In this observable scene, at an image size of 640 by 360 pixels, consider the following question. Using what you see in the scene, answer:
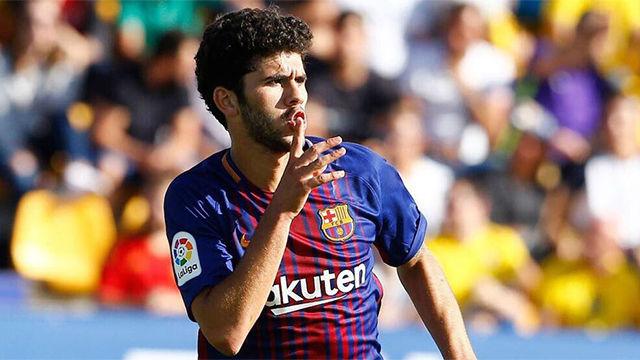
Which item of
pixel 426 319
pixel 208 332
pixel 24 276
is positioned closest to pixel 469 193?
pixel 24 276

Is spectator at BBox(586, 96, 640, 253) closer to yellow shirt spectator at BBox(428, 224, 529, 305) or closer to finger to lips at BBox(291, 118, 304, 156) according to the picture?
yellow shirt spectator at BBox(428, 224, 529, 305)

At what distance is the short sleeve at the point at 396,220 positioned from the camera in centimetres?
376

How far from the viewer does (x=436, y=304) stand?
379cm

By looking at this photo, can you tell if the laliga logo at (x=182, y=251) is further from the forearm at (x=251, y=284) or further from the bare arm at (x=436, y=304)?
the bare arm at (x=436, y=304)

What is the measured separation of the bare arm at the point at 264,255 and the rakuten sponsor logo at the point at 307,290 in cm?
20

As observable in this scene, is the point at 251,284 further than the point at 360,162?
No

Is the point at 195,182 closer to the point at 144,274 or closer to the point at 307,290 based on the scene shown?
the point at 307,290

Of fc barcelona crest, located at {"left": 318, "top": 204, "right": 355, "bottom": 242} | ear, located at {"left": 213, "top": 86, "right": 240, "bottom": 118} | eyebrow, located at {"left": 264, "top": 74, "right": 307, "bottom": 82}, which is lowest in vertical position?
fc barcelona crest, located at {"left": 318, "top": 204, "right": 355, "bottom": 242}

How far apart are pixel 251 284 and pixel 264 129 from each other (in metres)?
0.51

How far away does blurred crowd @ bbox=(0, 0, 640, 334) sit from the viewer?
757cm

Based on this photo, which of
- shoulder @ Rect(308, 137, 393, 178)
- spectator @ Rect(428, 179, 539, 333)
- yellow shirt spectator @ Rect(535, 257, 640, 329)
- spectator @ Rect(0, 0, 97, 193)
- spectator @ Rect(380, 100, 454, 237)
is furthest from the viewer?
spectator @ Rect(0, 0, 97, 193)

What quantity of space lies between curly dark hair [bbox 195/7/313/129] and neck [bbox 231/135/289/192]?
0.16 m

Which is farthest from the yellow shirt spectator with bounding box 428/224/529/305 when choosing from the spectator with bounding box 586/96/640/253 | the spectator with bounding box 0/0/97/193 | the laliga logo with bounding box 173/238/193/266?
the laliga logo with bounding box 173/238/193/266

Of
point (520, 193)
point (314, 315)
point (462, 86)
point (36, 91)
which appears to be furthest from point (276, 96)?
point (36, 91)
